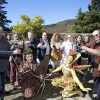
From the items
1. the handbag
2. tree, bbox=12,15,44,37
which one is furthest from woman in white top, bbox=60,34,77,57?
tree, bbox=12,15,44,37

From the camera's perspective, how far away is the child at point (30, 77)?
703 cm

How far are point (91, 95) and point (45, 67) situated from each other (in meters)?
1.41

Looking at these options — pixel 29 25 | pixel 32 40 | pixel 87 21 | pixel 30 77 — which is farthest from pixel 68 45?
pixel 29 25

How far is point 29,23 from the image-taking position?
45406 mm

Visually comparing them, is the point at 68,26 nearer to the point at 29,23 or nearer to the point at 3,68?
the point at 29,23

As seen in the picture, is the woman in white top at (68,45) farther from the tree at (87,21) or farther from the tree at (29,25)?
the tree at (29,25)

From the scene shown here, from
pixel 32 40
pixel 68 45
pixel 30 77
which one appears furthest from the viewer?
pixel 68 45

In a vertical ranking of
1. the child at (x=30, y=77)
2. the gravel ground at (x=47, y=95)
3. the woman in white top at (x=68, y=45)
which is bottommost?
the gravel ground at (x=47, y=95)

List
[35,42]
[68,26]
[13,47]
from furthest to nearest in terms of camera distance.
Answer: [68,26], [35,42], [13,47]

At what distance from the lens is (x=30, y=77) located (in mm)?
7191

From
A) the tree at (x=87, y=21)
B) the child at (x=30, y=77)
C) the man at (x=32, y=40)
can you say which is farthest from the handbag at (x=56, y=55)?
the tree at (x=87, y=21)

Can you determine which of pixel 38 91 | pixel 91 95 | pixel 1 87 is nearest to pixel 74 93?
pixel 91 95

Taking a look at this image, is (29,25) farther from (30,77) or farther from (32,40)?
(30,77)

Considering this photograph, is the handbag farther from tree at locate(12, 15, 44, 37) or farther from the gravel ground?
tree at locate(12, 15, 44, 37)
